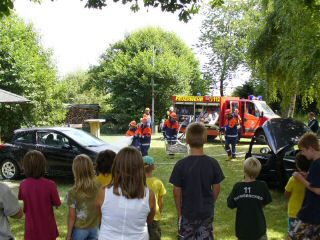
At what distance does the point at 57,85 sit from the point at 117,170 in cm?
2556

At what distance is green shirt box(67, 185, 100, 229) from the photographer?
14.3ft

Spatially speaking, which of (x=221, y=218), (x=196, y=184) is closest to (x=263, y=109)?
(x=221, y=218)

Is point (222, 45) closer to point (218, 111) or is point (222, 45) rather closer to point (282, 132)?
point (218, 111)

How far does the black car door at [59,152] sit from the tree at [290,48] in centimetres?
617

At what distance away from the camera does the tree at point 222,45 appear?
153 ft

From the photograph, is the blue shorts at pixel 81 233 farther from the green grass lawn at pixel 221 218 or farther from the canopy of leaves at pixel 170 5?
the canopy of leaves at pixel 170 5

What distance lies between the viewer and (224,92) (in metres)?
51.1

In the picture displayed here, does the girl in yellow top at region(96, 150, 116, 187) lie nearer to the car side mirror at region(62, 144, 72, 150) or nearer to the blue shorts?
the blue shorts

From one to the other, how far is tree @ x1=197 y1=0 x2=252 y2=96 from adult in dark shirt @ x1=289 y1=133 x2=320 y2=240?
42.1 metres

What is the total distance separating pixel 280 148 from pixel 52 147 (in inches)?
230

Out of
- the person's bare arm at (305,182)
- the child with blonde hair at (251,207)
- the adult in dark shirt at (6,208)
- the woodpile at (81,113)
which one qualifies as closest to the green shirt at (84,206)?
the adult in dark shirt at (6,208)

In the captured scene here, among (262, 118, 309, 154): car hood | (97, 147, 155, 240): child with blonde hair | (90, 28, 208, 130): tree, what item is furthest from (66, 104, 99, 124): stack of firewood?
(97, 147, 155, 240): child with blonde hair

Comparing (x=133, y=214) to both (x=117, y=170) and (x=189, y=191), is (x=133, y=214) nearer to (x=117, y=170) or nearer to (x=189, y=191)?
(x=117, y=170)

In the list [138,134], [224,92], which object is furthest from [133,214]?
[224,92]
